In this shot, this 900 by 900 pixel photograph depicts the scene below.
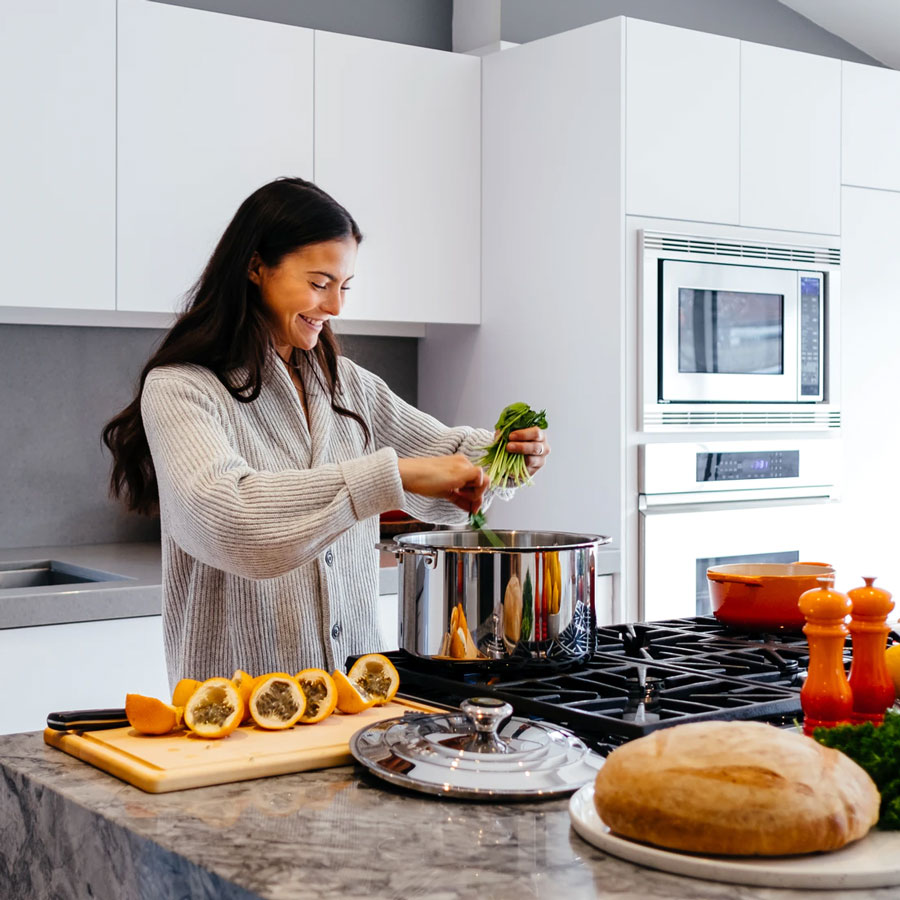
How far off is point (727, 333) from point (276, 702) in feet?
7.00

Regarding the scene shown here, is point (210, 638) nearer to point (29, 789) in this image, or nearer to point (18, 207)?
point (29, 789)

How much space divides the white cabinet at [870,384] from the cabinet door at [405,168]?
103 centimetres

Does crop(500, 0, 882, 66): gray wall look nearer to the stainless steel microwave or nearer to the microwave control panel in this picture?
the stainless steel microwave

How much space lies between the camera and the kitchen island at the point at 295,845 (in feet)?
2.86

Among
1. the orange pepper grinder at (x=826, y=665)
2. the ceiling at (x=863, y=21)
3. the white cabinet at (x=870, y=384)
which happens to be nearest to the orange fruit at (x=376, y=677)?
the orange pepper grinder at (x=826, y=665)

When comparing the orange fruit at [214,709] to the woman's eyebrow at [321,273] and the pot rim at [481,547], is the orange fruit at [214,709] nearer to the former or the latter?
the pot rim at [481,547]

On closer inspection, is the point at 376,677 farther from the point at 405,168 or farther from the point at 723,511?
the point at 405,168

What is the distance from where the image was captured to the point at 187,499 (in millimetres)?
1567

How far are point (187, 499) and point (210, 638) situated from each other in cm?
35

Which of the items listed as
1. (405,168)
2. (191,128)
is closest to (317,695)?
(191,128)

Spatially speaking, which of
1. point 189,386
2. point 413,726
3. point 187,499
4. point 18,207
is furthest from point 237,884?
point 18,207

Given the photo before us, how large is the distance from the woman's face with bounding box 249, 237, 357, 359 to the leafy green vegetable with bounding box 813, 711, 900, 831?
3.54 feet

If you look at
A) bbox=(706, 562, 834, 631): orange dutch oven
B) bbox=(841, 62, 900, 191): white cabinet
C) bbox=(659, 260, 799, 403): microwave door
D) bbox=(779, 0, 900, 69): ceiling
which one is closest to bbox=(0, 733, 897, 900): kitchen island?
bbox=(706, 562, 834, 631): orange dutch oven

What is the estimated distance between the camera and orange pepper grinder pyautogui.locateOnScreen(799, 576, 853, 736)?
116 centimetres
